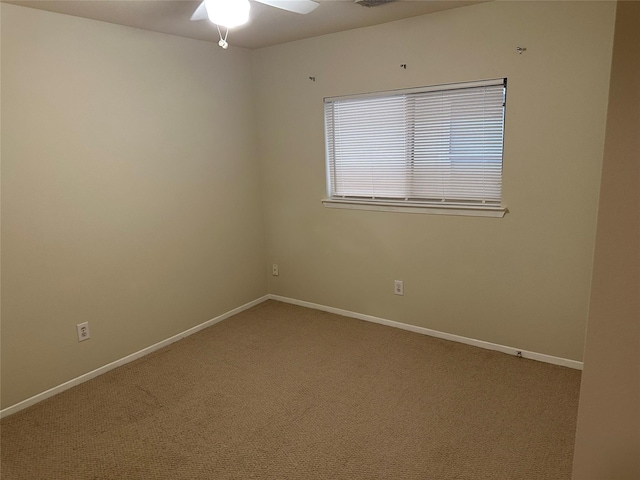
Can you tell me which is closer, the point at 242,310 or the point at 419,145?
the point at 419,145

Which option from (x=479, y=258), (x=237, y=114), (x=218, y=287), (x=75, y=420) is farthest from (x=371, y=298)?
(x=75, y=420)

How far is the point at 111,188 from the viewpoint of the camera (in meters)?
3.05

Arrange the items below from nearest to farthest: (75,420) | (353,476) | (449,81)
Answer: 1. (353,476)
2. (75,420)
3. (449,81)

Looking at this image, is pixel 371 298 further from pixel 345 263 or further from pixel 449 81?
pixel 449 81

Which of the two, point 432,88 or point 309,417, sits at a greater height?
point 432,88

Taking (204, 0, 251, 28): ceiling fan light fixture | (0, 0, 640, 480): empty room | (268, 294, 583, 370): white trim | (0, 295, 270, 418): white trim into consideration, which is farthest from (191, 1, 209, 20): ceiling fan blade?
(268, 294, 583, 370): white trim

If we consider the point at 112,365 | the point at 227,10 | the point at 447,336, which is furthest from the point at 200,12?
the point at 447,336

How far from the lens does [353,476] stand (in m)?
2.09

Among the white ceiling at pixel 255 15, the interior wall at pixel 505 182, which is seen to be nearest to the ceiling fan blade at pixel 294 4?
the white ceiling at pixel 255 15

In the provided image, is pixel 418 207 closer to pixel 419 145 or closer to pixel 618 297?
pixel 419 145

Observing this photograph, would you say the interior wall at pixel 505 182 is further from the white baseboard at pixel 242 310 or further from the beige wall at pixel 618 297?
the beige wall at pixel 618 297

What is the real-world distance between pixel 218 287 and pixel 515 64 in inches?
109

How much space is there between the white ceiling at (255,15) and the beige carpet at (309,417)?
2.26m

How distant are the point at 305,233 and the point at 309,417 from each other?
5.99 feet
